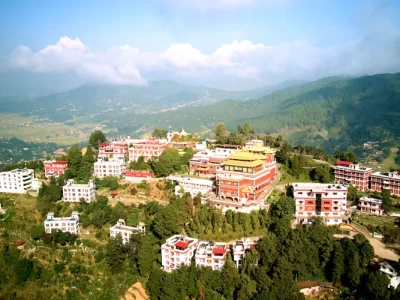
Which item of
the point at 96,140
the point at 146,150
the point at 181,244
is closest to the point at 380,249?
the point at 181,244

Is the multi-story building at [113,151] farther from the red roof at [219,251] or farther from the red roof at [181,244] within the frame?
the red roof at [219,251]

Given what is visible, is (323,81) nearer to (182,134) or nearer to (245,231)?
(182,134)

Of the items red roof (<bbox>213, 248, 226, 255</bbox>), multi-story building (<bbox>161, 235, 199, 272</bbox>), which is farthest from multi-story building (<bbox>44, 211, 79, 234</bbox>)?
red roof (<bbox>213, 248, 226, 255</bbox>)

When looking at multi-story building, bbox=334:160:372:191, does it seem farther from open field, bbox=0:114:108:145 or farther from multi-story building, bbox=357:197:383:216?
open field, bbox=0:114:108:145

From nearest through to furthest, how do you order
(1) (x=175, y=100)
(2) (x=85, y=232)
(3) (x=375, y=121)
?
1. (2) (x=85, y=232)
2. (3) (x=375, y=121)
3. (1) (x=175, y=100)

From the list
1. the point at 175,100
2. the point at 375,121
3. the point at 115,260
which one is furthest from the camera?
the point at 175,100

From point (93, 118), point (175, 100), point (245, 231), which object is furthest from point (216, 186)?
point (175, 100)

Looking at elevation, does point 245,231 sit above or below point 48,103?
below

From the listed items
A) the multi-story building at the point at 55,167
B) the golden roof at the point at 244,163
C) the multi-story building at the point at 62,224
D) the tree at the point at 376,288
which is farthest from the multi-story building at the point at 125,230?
the tree at the point at 376,288
